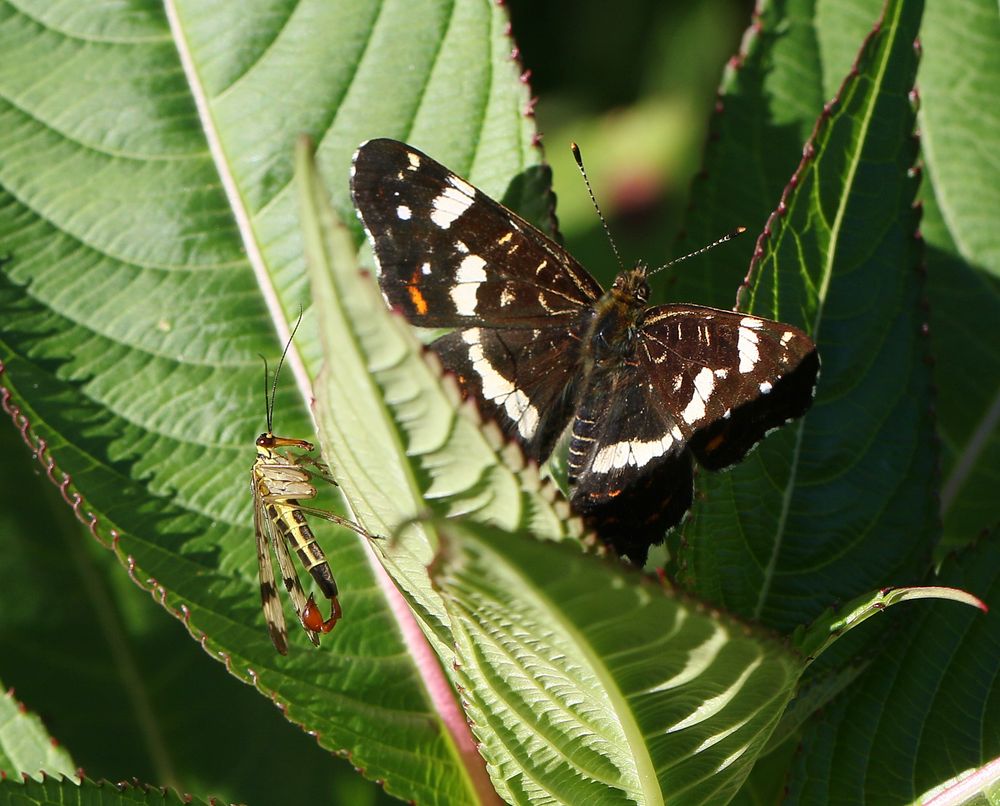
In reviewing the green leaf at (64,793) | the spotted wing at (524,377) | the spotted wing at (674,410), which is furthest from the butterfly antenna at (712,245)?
the green leaf at (64,793)

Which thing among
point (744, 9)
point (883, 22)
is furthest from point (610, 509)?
point (744, 9)

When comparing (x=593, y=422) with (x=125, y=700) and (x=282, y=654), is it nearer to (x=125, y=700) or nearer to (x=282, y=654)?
(x=282, y=654)

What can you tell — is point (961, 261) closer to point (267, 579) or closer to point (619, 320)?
point (619, 320)

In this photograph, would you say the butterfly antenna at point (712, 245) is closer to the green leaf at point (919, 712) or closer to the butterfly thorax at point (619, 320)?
the butterfly thorax at point (619, 320)

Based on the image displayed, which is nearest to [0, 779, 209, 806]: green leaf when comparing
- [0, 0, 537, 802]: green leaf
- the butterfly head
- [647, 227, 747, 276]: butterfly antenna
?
[0, 0, 537, 802]: green leaf

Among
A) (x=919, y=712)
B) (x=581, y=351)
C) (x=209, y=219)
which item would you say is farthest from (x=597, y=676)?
(x=581, y=351)

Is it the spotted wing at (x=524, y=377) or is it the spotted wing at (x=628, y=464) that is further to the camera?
the spotted wing at (x=524, y=377)
